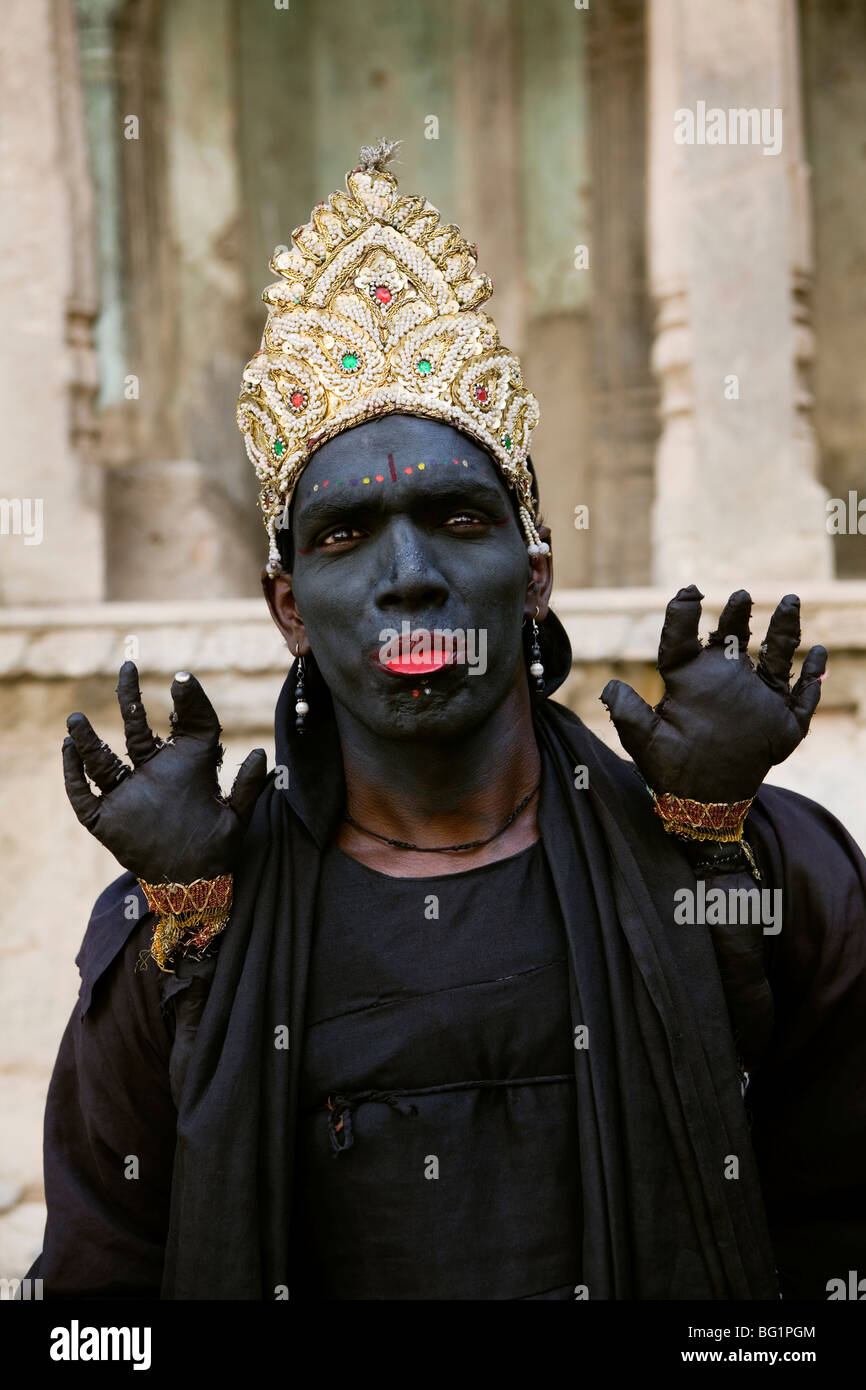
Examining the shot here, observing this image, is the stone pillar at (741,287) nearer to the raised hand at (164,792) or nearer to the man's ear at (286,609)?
the man's ear at (286,609)

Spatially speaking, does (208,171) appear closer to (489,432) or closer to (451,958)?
(489,432)

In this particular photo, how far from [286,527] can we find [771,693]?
752 millimetres

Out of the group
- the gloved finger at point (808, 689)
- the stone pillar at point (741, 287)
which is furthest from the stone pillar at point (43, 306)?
the gloved finger at point (808, 689)

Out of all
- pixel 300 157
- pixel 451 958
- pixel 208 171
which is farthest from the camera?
pixel 300 157

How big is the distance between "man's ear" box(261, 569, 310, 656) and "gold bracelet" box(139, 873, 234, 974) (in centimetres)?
39

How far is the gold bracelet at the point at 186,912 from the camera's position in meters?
1.89

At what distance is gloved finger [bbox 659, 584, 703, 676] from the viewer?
1829 millimetres

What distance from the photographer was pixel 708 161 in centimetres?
490

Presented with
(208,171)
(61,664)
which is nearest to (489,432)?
(61,664)

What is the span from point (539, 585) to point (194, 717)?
0.59 meters

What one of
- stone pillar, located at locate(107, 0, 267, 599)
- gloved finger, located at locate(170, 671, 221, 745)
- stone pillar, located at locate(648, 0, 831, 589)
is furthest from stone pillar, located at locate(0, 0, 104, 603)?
gloved finger, located at locate(170, 671, 221, 745)

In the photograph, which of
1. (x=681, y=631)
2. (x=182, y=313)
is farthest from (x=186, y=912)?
(x=182, y=313)

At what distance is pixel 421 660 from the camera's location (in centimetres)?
189

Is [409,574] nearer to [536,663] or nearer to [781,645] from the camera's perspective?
[536,663]
